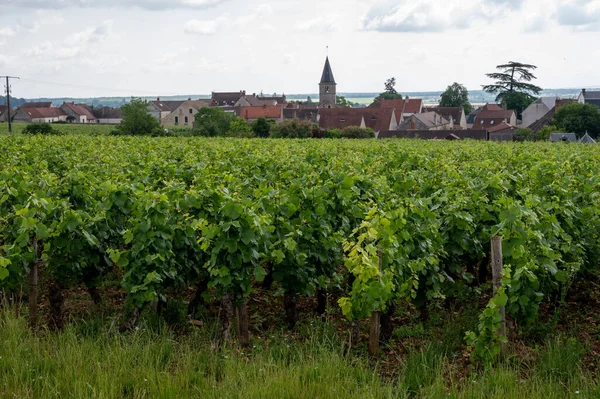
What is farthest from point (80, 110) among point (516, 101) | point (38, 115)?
point (516, 101)

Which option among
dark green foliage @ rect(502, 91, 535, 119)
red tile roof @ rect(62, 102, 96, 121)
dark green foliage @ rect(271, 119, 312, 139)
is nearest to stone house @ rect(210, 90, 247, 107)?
Result: red tile roof @ rect(62, 102, 96, 121)

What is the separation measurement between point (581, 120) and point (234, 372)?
237ft

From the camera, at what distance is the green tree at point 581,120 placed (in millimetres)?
69562

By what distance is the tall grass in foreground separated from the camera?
17.7 feet

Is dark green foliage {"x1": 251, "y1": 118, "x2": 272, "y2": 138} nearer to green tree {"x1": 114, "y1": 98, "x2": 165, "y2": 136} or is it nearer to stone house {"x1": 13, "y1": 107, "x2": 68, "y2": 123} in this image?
green tree {"x1": 114, "y1": 98, "x2": 165, "y2": 136}

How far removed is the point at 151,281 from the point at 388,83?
512 feet

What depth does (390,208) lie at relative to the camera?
284 inches

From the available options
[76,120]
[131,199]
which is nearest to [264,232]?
[131,199]

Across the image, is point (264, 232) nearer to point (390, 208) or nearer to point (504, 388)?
point (390, 208)

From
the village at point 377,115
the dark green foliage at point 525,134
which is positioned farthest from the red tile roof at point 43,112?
the dark green foliage at point 525,134

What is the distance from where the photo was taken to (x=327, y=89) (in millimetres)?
127688

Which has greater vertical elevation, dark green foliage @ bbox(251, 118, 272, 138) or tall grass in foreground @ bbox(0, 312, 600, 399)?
dark green foliage @ bbox(251, 118, 272, 138)

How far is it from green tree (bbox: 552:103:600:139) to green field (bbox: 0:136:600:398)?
67318 millimetres

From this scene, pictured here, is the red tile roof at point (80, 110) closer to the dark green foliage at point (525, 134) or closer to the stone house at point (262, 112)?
the stone house at point (262, 112)
